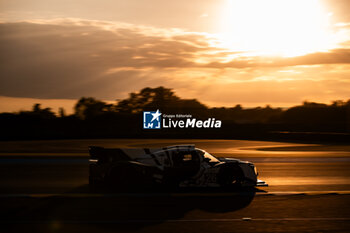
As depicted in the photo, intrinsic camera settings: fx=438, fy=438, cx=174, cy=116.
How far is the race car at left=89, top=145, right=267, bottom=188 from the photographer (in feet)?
34.9

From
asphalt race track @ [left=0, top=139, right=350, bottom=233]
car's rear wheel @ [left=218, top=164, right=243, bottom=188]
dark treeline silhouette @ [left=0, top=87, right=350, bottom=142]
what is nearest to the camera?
asphalt race track @ [left=0, top=139, right=350, bottom=233]

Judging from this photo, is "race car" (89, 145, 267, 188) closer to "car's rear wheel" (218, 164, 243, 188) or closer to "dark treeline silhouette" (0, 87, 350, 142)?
"car's rear wheel" (218, 164, 243, 188)

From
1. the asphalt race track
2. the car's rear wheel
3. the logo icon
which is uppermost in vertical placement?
the logo icon

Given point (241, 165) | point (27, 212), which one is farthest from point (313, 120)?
point (27, 212)

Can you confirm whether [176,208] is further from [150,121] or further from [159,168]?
[150,121]

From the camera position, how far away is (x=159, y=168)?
34.9 feet

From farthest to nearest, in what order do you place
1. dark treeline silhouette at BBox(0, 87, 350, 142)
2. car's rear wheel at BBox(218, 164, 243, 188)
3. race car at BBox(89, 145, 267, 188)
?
dark treeline silhouette at BBox(0, 87, 350, 142)
car's rear wheel at BBox(218, 164, 243, 188)
race car at BBox(89, 145, 267, 188)

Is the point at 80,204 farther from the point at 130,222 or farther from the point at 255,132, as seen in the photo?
the point at 255,132

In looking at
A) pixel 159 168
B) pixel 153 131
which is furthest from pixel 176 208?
pixel 153 131

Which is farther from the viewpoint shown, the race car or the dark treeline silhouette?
the dark treeline silhouette

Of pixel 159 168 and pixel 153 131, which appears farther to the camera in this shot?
pixel 153 131

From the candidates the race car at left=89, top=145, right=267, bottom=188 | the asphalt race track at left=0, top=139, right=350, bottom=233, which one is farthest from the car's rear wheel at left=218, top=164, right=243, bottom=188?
the asphalt race track at left=0, top=139, right=350, bottom=233

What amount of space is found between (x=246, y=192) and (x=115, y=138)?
39.5 metres

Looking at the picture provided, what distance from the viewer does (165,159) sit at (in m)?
10.7
